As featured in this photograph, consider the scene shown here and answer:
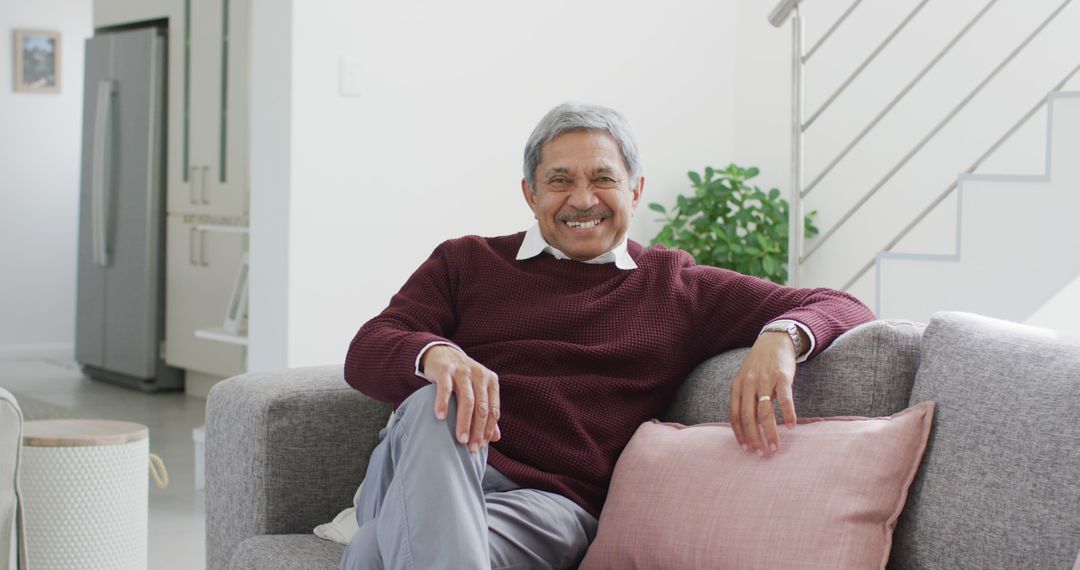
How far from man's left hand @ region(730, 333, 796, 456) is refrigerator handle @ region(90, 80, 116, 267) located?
5.03 m

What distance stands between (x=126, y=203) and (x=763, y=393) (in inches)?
197

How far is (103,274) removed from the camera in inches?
250

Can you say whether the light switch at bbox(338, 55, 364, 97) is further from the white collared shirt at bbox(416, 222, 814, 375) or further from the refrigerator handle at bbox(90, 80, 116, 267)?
the refrigerator handle at bbox(90, 80, 116, 267)

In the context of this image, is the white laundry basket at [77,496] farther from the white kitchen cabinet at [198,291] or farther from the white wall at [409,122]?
the white kitchen cabinet at [198,291]

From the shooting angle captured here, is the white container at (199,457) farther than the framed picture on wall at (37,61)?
No

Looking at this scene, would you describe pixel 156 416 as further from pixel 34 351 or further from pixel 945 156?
pixel 945 156

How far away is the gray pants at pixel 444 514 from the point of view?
1.62 metres

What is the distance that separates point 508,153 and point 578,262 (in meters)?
1.81

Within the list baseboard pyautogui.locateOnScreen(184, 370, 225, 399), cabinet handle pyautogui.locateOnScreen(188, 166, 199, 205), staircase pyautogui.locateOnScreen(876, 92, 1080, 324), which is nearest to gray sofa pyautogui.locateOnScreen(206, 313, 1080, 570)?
staircase pyautogui.locateOnScreen(876, 92, 1080, 324)

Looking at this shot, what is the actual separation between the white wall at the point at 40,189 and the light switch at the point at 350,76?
4.44 metres

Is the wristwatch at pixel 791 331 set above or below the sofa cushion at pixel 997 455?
above

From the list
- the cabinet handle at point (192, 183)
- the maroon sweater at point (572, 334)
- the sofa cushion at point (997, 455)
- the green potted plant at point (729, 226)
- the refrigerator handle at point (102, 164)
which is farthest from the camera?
the refrigerator handle at point (102, 164)

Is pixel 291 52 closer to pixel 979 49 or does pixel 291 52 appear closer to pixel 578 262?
pixel 578 262

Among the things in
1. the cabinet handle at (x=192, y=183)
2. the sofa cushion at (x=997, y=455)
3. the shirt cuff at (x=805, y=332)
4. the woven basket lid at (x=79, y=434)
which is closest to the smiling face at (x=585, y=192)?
the shirt cuff at (x=805, y=332)
